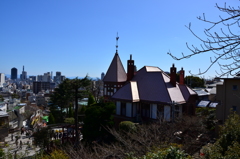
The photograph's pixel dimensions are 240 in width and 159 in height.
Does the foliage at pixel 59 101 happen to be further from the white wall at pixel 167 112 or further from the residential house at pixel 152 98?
the white wall at pixel 167 112

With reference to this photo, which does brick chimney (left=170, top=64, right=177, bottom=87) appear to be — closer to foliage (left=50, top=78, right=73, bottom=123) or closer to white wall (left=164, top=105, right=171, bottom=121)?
white wall (left=164, top=105, right=171, bottom=121)

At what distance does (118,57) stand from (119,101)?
18.9ft

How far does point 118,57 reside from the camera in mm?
21969

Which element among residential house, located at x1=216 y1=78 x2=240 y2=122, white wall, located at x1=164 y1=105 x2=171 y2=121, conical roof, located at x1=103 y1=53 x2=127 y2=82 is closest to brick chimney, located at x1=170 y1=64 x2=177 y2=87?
white wall, located at x1=164 y1=105 x2=171 y2=121

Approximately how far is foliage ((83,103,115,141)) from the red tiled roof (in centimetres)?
318

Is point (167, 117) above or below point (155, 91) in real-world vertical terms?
below

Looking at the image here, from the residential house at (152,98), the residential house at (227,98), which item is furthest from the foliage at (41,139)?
the residential house at (227,98)

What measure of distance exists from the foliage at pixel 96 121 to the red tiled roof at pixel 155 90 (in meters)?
3.18

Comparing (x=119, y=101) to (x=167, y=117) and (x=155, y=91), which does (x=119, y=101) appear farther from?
(x=167, y=117)

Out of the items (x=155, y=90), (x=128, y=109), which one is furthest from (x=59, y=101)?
(x=155, y=90)

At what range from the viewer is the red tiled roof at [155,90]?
16.7m

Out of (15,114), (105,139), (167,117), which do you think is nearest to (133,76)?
(167,117)

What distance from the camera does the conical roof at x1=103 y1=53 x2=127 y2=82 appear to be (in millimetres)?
20812

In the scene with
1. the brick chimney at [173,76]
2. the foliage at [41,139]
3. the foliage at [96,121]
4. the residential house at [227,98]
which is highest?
the brick chimney at [173,76]
